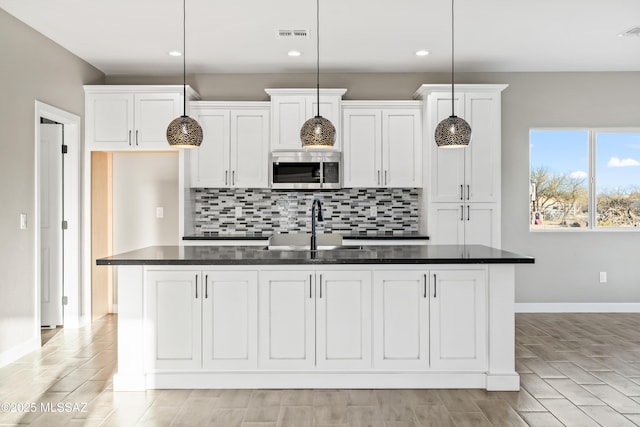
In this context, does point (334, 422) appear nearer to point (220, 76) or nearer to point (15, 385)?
point (15, 385)

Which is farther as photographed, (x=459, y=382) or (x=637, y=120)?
(x=637, y=120)

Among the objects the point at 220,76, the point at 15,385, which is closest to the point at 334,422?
the point at 15,385

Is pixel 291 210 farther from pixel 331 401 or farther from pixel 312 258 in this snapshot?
pixel 331 401

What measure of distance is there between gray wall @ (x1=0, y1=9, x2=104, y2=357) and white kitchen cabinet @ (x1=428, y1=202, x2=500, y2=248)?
386 cm

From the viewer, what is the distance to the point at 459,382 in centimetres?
341

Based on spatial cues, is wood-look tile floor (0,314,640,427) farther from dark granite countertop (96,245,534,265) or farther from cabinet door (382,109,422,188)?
cabinet door (382,109,422,188)

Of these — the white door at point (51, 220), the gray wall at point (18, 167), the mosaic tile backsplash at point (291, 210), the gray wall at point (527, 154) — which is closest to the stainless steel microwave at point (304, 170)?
the mosaic tile backsplash at point (291, 210)

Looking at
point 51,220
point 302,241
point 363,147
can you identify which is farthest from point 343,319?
point 51,220

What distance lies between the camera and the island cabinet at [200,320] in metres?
3.39

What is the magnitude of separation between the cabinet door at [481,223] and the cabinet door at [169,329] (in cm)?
317

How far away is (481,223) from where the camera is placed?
17.9ft

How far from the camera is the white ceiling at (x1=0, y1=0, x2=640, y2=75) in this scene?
4.08 metres

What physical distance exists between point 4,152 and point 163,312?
200 cm

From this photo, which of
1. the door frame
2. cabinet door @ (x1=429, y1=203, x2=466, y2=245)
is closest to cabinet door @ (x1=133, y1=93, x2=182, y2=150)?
the door frame
